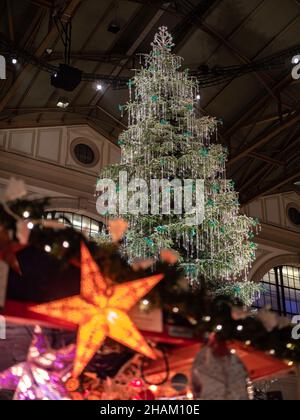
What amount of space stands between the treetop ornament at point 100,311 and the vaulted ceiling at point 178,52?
588cm

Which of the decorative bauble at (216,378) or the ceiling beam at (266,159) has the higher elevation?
the ceiling beam at (266,159)

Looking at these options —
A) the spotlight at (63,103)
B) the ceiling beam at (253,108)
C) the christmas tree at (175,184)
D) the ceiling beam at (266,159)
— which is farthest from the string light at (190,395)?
the ceiling beam at (266,159)

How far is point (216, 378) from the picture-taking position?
3.16 meters

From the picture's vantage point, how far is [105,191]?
9148 millimetres

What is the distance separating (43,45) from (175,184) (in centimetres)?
312

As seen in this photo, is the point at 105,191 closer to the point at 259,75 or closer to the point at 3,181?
the point at 3,181

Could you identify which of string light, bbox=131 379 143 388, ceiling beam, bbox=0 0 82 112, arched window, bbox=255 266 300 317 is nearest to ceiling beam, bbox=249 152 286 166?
arched window, bbox=255 266 300 317

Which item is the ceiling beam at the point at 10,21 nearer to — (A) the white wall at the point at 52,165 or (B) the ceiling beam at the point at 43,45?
(B) the ceiling beam at the point at 43,45

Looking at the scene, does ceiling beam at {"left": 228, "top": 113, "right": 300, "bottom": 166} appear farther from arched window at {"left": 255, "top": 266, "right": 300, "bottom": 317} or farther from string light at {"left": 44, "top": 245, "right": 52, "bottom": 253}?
string light at {"left": 44, "top": 245, "right": 52, "bottom": 253}

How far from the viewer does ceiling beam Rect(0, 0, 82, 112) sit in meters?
7.93

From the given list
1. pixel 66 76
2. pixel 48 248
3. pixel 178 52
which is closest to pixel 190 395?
pixel 48 248

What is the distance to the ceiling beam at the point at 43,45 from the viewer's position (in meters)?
7.93
